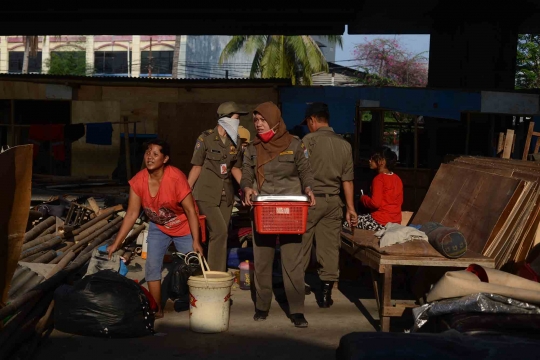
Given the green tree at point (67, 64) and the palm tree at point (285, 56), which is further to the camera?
the green tree at point (67, 64)

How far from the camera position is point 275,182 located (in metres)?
7.36

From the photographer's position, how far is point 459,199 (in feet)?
27.6

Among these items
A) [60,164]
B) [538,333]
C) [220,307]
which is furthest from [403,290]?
[60,164]

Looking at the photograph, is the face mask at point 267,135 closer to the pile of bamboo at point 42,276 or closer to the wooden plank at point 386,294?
the wooden plank at point 386,294

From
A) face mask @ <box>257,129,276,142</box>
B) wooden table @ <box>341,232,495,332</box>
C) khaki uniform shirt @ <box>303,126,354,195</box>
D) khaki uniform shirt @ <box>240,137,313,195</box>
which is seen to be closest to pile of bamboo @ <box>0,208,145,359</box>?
khaki uniform shirt @ <box>240,137,313,195</box>

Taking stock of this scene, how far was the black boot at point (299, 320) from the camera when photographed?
7.23 metres

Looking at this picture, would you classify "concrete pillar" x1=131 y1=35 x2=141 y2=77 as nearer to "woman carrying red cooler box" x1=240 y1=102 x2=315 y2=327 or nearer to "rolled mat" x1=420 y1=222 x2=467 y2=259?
"woman carrying red cooler box" x1=240 y1=102 x2=315 y2=327

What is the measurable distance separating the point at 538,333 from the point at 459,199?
3.53 meters

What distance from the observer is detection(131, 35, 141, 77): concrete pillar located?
55.1 metres

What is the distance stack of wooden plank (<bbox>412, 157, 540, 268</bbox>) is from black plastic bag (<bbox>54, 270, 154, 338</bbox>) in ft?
10.6

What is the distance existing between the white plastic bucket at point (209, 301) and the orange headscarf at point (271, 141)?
1096 mm

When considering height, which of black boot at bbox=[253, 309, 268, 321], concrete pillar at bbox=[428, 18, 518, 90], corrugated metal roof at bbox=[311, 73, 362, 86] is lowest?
black boot at bbox=[253, 309, 268, 321]

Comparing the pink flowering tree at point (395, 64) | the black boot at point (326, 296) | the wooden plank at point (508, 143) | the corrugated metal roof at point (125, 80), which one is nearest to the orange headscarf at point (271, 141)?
the black boot at point (326, 296)

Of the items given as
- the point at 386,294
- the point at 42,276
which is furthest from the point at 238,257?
the point at 386,294
